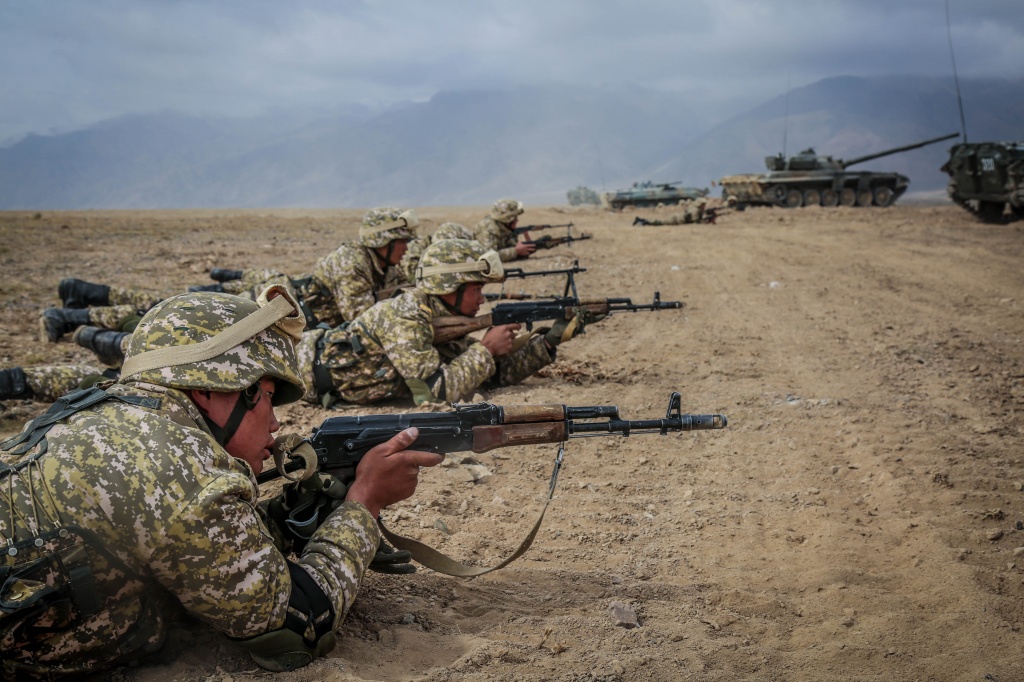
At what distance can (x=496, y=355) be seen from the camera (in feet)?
21.8

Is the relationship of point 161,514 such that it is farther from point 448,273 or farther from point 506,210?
point 506,210

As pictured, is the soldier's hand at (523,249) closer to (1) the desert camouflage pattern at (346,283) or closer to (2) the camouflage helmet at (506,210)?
(2) the camouflage helmet at (506,210)

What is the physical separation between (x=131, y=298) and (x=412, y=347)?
443cm

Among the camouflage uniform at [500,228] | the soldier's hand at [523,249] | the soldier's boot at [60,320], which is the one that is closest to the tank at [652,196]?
the soldier's hand at [523,249]

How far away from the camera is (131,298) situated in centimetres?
867

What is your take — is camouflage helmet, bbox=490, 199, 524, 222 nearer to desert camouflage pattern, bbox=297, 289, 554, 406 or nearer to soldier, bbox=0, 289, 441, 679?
desert camouflage pattern, bbox=297, 289, 554, 406

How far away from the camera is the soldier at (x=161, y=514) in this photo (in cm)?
220

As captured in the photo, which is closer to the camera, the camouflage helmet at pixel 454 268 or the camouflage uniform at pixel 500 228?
the camouflage helmet at pixel 454 268

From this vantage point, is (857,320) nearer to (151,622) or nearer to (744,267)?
(744,267)

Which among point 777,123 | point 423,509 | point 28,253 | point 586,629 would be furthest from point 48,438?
point 777,123

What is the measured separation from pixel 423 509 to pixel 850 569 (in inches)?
87.5

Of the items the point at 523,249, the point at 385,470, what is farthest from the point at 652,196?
the point at 385,470

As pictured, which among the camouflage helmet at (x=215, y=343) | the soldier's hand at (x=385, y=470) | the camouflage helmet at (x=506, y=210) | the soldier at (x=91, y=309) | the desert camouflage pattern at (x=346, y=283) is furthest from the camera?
the camouflage helmet at (x=506, y=210)

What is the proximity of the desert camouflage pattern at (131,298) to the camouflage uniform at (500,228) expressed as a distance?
6.87 metres
